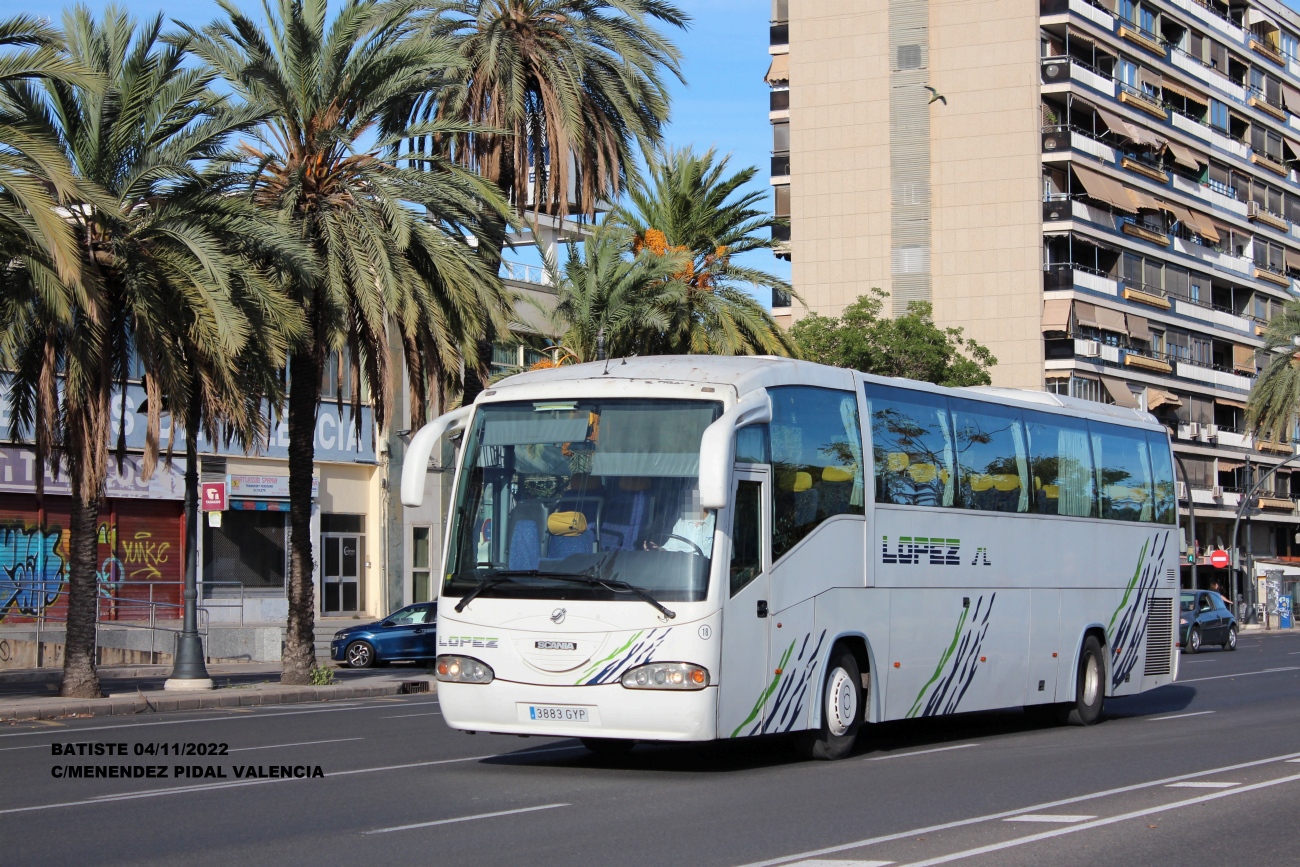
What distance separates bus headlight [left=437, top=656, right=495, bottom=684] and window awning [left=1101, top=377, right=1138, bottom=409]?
60.8 meters

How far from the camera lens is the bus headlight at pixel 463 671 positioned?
41.1 feet

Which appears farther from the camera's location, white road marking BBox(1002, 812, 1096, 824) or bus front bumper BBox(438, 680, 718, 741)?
bus front bumper BBox(438, 680, 718, 741)

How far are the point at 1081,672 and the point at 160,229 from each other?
13.1 m

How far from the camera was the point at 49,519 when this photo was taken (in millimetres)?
35469

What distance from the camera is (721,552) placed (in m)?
12.3

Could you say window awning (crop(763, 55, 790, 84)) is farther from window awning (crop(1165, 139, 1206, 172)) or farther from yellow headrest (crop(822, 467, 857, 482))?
yellow headrest (crop(822, 467, 857, 482))

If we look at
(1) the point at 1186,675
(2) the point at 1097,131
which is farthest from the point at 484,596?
(2) the point at 1097,131

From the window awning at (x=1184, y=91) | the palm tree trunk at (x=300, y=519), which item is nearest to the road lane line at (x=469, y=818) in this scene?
the palm tree trunk at (x=300, y=519)

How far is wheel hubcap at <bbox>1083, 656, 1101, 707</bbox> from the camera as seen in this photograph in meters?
18.7

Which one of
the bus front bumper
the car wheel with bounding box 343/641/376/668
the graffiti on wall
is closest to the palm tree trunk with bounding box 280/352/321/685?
the car wheel with bounding box 343/641/376/668

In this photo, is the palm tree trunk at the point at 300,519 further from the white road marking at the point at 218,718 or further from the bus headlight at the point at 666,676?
the bus headlight at the point at 666,676

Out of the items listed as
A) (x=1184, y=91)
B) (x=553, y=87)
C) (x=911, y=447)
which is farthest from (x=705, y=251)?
(x=1184, y=91)

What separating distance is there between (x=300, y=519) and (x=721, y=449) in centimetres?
1492

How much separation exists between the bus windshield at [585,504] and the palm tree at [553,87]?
50.6 ft
